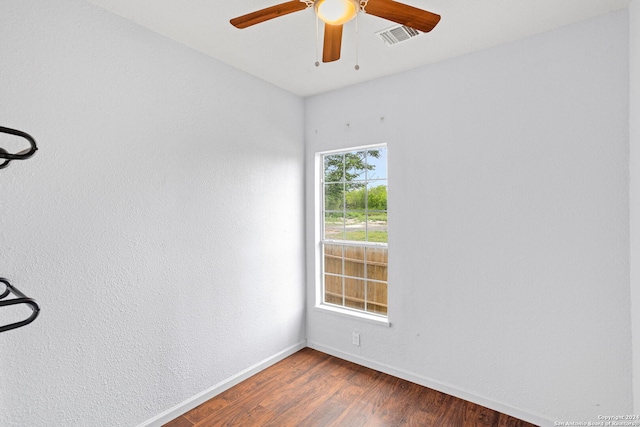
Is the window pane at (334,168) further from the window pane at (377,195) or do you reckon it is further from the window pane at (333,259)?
the window pane at (333,259)

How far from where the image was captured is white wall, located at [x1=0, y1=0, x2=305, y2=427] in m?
1.61

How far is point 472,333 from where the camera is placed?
236 cm

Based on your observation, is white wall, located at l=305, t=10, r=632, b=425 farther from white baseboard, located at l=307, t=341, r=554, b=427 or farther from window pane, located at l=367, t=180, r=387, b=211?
window pane, located at l=367, t=180, r=387, b=211

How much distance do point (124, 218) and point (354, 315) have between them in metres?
2.06

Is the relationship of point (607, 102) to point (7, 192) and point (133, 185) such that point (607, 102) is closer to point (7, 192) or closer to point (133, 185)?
point (133, 185)

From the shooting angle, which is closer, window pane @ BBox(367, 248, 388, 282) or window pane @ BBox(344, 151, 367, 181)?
window pane @ BBox(367, 248, 388, 282)

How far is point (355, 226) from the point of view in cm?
309

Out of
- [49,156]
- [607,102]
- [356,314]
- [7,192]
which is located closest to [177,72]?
[49,156]

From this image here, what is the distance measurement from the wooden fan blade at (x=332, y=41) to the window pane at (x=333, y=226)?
173cm

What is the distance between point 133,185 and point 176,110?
2.01 feet

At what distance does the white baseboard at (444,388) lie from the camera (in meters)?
2.14

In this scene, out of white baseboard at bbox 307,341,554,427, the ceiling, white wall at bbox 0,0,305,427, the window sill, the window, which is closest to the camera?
white wall at bbox 0,0,305,427

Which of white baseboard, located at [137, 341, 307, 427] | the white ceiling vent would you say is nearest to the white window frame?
white baseboard, located at [137, 341, 307, 427]

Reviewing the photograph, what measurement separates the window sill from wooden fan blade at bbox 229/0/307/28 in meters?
2.41
